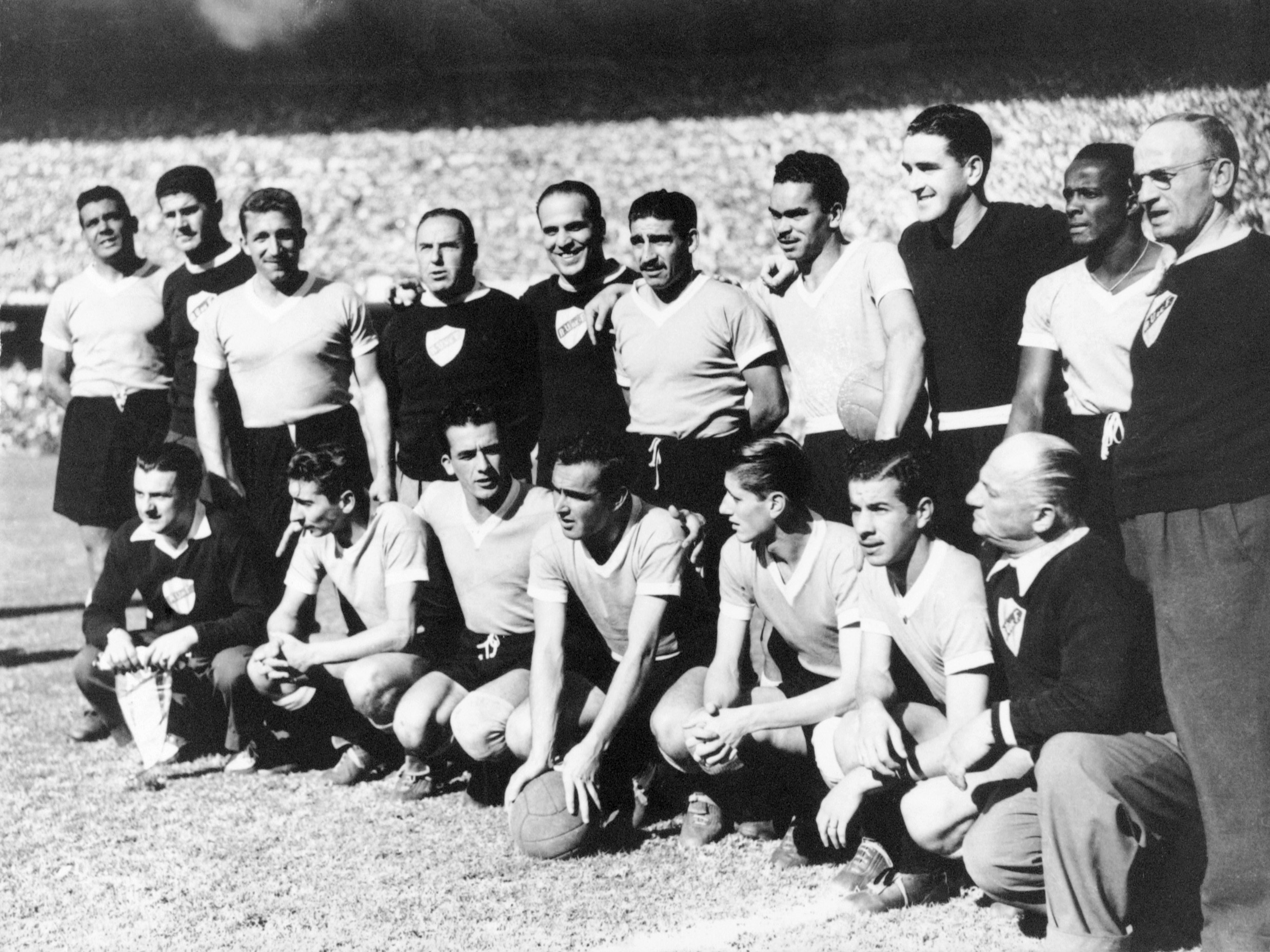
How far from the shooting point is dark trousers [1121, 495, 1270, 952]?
291 cm

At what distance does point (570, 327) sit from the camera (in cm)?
462

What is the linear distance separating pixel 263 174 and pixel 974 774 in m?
10.3

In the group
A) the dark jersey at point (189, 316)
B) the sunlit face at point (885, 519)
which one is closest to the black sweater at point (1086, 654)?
the sunlit face at point (885, 519)

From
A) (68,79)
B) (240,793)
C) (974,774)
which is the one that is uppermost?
(68,79)

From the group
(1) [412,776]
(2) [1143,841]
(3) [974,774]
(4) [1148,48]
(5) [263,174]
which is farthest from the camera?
(5) [263,174]

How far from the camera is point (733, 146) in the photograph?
11.4m

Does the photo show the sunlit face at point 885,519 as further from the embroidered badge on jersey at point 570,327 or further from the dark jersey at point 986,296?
the embroidered badge on jersey at point 570,327

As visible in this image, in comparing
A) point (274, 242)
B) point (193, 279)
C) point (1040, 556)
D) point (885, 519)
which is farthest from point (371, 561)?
point (1040, 556)

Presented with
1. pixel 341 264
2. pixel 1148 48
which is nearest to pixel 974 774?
pixel 1148 48

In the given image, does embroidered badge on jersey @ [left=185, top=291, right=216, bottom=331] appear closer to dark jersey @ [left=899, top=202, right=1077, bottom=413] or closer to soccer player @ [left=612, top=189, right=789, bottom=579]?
soccer player @ [left=612, top=189, right=789, bottom=579]

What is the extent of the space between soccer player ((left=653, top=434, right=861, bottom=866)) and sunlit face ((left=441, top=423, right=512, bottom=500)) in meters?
0.87

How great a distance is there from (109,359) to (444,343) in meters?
1.63

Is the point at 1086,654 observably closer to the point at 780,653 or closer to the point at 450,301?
the point at 780,653

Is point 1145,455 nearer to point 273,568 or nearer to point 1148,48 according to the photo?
point 273,568
